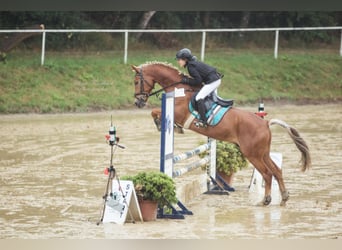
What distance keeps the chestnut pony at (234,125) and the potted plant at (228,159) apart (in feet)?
3.19

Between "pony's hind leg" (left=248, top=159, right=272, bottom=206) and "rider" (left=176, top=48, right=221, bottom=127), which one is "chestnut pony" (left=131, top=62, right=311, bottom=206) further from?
"rider" (left=176, top=48, right=221, bottom=127)

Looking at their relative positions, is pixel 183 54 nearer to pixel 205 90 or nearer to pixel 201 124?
pixel 205 90

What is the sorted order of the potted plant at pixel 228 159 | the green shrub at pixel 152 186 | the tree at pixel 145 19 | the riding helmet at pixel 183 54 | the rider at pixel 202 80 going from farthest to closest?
the tree at pixel 145 19 < the potted plant at pixel 228 159 < the rider at pixel 202 80 < the riding helmet at pixel 183 54 < the green shrub at pixel 152 186

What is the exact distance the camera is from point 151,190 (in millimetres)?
8133

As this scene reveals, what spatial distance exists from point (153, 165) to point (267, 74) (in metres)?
8.87

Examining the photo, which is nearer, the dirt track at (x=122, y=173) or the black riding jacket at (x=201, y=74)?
the dirt track at (x=122, y=173)

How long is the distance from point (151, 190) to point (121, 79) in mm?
10717

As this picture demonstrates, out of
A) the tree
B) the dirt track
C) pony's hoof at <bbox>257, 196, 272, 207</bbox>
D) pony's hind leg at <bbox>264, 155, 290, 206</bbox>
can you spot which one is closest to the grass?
the dirt track

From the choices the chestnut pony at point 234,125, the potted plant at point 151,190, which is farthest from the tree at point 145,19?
the potted plant at point 151,190

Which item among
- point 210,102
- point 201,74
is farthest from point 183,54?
point 210,102

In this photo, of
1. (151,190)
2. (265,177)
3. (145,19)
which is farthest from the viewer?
(145,19)

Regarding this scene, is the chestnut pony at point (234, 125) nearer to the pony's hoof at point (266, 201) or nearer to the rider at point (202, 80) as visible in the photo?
the pony's hoof at point (266, 201)

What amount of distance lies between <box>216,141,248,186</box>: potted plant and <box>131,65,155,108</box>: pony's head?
1.32 m

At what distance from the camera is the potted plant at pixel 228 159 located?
10312mm
